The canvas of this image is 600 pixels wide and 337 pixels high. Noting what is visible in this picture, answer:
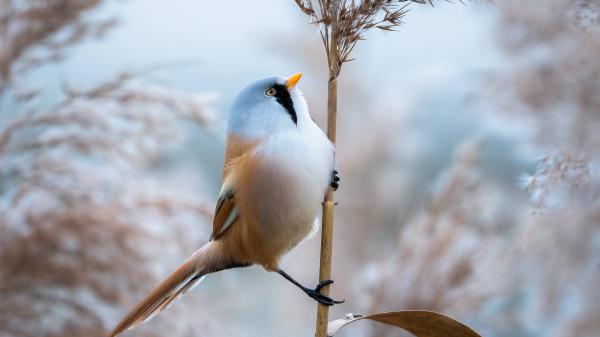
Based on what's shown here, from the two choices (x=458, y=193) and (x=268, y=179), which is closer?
(x=268, y=179)

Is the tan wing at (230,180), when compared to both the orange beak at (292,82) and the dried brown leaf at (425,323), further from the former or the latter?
the dried brown leaf at (425,323)

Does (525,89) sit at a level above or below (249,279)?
below

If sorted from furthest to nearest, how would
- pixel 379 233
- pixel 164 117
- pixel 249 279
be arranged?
pixel 249 279 → pixel 379 233 → pixel 164 117

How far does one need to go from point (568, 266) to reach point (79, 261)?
1.25 m

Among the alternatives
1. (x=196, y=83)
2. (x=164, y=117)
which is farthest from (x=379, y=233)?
(x=196, y=83)

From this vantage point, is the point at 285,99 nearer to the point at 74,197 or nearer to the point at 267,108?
the point at 267,108

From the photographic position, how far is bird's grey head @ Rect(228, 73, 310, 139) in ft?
3.34

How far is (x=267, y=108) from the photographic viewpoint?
3.40 feet

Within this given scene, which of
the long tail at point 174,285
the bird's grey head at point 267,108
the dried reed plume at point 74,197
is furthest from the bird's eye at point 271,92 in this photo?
the dried reed plume at point 74,197

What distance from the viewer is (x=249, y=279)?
13.8ft

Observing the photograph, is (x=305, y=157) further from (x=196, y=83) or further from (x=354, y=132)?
(x=196, y=83)

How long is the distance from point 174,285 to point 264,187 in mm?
230

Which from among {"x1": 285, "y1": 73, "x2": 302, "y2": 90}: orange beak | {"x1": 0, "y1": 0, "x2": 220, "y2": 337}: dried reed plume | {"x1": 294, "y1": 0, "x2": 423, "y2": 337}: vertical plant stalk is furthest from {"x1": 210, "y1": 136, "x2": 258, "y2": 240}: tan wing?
{"x1": 0, "y1": 0, "x2": 220, "y2": 337}: dried reed plume

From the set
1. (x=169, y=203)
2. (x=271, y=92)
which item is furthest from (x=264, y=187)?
(x=169, y=203)
